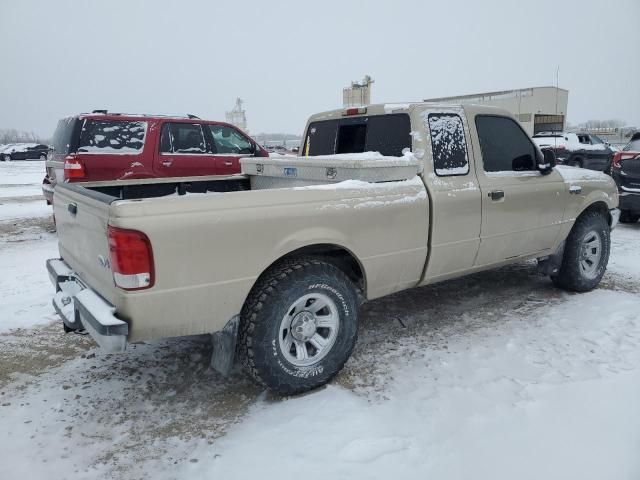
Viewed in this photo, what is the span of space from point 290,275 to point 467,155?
76.4 inches

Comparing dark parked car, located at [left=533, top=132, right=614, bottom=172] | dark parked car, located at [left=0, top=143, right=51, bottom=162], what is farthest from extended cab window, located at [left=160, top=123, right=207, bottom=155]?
dark parked car, located at [left=0, top=143, right=51, bottom=162]

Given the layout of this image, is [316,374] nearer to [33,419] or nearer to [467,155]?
[33,419]

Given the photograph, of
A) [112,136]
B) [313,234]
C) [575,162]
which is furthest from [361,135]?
[575,162]

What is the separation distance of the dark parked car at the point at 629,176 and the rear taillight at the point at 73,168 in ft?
30.0

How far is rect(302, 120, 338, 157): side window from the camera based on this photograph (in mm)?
4535

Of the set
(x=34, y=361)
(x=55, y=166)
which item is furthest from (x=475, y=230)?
(x=55, y=166)

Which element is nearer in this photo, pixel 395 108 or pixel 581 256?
pixel 395 108

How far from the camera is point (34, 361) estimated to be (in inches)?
140

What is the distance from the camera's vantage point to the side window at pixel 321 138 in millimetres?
4535

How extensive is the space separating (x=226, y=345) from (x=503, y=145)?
304cm

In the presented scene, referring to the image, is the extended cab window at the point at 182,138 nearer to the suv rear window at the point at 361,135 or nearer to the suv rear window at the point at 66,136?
the suv rear window at the point at 66,136

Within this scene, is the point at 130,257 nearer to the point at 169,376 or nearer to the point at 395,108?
the point at 169,376

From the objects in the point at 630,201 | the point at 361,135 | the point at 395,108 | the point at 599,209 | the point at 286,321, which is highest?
the point at 395,108

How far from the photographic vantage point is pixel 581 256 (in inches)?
193
